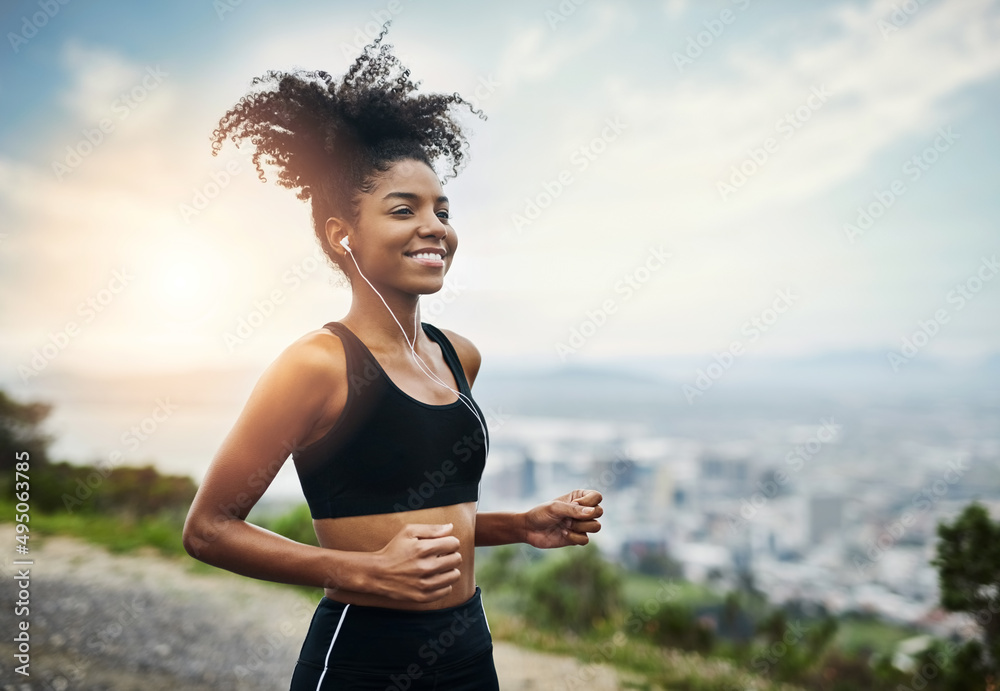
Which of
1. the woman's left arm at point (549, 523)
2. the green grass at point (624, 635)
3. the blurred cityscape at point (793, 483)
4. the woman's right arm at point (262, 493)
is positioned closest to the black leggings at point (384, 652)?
the woman's right arm at point (262, 493)

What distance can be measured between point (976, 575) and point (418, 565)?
13.9 ft

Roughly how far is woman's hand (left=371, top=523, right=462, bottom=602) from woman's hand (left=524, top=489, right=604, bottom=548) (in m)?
0.42

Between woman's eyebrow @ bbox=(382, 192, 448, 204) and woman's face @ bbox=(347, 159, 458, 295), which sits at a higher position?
woman's eyebrow @ bbox=(382, 192, 448, 204)

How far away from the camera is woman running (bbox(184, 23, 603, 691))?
4.41 ft

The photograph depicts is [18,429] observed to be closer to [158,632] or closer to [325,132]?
[158,632]

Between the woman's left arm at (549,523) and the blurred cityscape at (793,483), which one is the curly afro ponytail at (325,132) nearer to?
the woman's left arm at (549,523)

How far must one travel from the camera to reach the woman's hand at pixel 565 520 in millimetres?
1607

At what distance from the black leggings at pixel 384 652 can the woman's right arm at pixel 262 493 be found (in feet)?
0.51

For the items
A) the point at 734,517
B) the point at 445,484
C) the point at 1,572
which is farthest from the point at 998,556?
the point at 1,572

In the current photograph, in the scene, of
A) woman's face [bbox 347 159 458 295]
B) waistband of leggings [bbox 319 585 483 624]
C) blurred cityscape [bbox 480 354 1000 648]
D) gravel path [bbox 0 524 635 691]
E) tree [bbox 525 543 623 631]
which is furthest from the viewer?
tree [bbox 525 543 623 631]

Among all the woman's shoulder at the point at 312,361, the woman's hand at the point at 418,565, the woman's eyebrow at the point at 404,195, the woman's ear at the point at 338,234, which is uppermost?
the woman's eyebrow at the point at 404,195

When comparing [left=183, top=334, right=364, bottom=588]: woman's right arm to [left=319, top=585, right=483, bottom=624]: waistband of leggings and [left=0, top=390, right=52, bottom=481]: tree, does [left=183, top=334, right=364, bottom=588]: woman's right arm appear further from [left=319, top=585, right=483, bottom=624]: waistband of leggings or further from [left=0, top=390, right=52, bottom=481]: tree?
[left=0, top=390, right=52, bottom=481]: tree

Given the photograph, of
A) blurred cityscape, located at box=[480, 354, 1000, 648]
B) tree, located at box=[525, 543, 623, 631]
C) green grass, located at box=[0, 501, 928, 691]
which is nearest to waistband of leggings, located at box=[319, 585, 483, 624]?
blurred cityscape, located at box=[480, 354, 1000, 648]

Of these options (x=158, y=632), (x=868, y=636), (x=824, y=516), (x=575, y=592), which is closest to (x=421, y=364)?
(x=158, y=632)
